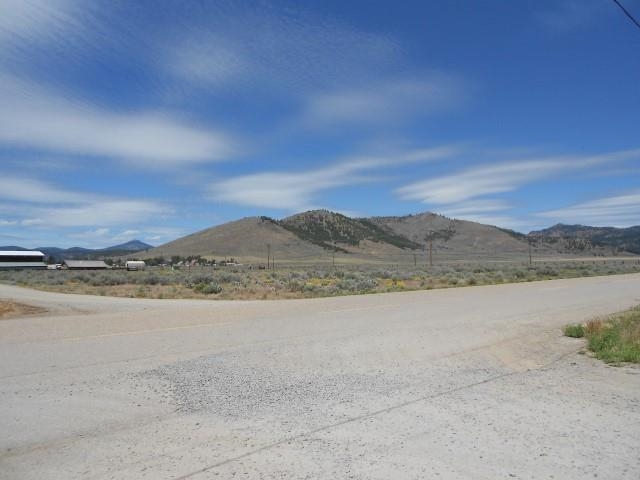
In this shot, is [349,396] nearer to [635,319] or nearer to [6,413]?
[6,413]

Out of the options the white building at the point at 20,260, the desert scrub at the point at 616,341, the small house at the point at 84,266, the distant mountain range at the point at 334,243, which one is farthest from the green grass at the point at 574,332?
the distant mountain range at the point at 334,243

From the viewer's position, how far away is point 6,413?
641 cm

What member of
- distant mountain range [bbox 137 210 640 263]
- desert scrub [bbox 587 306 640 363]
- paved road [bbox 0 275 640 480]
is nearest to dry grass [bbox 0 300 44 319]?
paved road [bbox 0 275 640 480]

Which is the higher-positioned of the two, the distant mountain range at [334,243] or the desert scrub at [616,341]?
the distant mountain range at [334,243]

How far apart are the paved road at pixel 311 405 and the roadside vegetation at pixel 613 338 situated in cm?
37

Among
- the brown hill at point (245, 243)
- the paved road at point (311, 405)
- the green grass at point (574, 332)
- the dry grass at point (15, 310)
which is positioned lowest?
the paved road at point (311, 405)

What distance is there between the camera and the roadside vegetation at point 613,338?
1003 centimetres

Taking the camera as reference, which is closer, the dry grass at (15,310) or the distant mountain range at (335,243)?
the dry grass at (15,310)

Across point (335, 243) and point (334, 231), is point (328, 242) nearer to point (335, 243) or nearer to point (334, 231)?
point (335, 243)

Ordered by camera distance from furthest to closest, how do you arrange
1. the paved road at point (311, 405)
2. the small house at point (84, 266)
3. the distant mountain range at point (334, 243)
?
the distant mountain range at point (334, 243)
the small house at point (84, 266)
the paved road at point (311, 405)

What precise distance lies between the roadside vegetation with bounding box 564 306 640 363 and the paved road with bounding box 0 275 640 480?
0.37 m

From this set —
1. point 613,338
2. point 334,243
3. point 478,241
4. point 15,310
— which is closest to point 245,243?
point 334,243

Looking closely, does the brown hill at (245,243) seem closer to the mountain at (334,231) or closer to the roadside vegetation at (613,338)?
the mountain at (334,231)

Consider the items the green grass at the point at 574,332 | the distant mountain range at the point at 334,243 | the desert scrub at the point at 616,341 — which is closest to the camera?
the desert scrub at the point at 616,341
